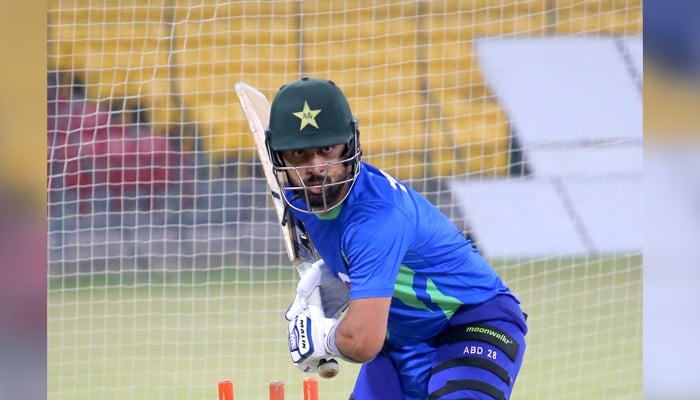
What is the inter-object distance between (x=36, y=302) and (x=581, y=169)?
19.3 ft

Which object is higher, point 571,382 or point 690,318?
point 690,318

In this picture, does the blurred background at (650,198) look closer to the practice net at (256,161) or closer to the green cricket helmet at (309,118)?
the green cricket helmet at (309,118)

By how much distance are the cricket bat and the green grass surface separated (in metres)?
2.25

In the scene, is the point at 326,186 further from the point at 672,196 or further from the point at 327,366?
the point at 672,196

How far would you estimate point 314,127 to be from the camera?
2590mm

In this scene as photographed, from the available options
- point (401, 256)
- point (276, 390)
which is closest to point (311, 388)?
point (276, 390)

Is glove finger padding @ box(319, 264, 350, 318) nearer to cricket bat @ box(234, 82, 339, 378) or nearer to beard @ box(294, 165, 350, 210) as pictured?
cricket bat @ box(234, 82, 339, 378)

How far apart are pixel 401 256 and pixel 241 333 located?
4.19 metres

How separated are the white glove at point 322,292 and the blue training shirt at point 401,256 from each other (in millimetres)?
41

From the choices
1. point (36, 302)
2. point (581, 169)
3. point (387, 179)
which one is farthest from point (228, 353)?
point (36, 302)

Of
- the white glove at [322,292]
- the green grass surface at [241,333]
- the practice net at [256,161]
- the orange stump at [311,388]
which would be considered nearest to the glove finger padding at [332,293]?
the white glove at [322,292]

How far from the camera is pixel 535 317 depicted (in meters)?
6.91

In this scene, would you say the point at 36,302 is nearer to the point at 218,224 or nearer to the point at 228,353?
Answer: the point at 228,353

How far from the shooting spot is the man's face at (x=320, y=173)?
2.61m
